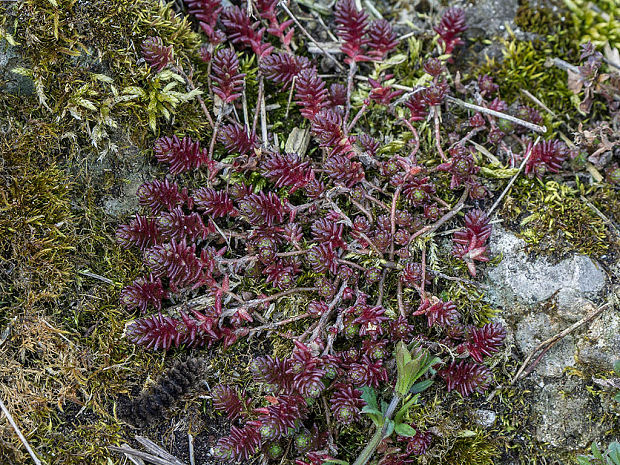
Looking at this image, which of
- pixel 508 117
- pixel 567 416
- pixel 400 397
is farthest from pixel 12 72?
pixel 567 416

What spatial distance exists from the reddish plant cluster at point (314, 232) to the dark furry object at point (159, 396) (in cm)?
20

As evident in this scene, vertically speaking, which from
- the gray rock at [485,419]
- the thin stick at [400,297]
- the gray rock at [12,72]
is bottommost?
the gray rock at [485,419]

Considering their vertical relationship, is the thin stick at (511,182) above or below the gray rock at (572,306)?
above

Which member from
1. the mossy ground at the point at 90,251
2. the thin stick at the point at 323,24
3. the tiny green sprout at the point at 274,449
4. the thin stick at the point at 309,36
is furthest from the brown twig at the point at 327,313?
the thin stick at the point at 323,24

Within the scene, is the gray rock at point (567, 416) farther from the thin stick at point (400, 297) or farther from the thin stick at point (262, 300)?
the thin stick at point (262, 300)

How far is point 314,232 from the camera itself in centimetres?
330

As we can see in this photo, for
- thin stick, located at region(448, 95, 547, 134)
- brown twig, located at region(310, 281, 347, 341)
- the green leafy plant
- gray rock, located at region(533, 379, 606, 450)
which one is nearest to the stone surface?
gray rock, located at region(533, 379, 606, 450)

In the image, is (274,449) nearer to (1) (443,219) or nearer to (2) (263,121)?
(1) (443,219)

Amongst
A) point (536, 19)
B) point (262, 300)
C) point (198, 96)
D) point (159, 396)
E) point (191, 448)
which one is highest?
point (536, 19)

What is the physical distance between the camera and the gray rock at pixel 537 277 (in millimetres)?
3357

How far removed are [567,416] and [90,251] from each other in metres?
3.29

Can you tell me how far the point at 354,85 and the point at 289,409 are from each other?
7.99 feet

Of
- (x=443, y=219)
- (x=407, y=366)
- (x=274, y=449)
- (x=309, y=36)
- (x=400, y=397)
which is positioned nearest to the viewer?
(x=407, y=366)

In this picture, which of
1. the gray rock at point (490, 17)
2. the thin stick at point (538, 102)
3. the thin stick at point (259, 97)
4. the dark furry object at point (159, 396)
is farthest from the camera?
the gray rock at point (490, 17)
